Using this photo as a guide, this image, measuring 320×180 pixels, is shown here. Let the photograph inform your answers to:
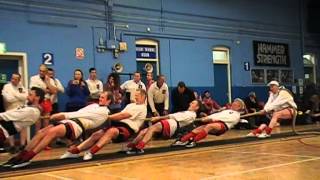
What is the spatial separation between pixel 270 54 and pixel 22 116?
37.8ft

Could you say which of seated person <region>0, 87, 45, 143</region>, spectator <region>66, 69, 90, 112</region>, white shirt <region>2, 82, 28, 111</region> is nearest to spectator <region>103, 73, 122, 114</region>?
spectator <region>66, 69, 90, 112</region>

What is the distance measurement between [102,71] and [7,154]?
405 cm

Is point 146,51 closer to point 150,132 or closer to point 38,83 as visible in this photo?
point 38,83

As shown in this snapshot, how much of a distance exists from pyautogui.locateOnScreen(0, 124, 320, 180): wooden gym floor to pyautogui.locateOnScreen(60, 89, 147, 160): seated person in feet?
1.35

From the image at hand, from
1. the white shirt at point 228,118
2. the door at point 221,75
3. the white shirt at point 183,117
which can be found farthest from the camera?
the door at point 221,75

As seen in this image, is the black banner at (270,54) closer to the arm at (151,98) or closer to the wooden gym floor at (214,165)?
the arm at (151,98)

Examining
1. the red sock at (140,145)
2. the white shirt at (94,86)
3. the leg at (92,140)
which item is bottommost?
the red sock at (140,145)

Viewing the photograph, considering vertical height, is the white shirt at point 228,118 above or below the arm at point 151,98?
below

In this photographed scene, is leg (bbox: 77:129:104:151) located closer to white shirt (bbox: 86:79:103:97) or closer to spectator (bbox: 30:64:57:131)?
spectator (bbox: 30:64:57:131)

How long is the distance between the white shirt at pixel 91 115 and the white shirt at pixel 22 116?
47 centimetres

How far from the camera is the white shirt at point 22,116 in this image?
7.01m

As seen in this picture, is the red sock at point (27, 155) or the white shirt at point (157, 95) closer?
the red sock at point (27, 155)

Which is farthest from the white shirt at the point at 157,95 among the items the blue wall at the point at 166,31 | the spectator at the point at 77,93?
the spectator at the point at 77,93

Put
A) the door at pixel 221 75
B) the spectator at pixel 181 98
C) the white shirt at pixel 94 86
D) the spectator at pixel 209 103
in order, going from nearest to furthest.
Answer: the white shirt at pixel 94 86, the spectator at pixel 181 98, the spectator at pixel 209 103, the door at pixel 221 75
